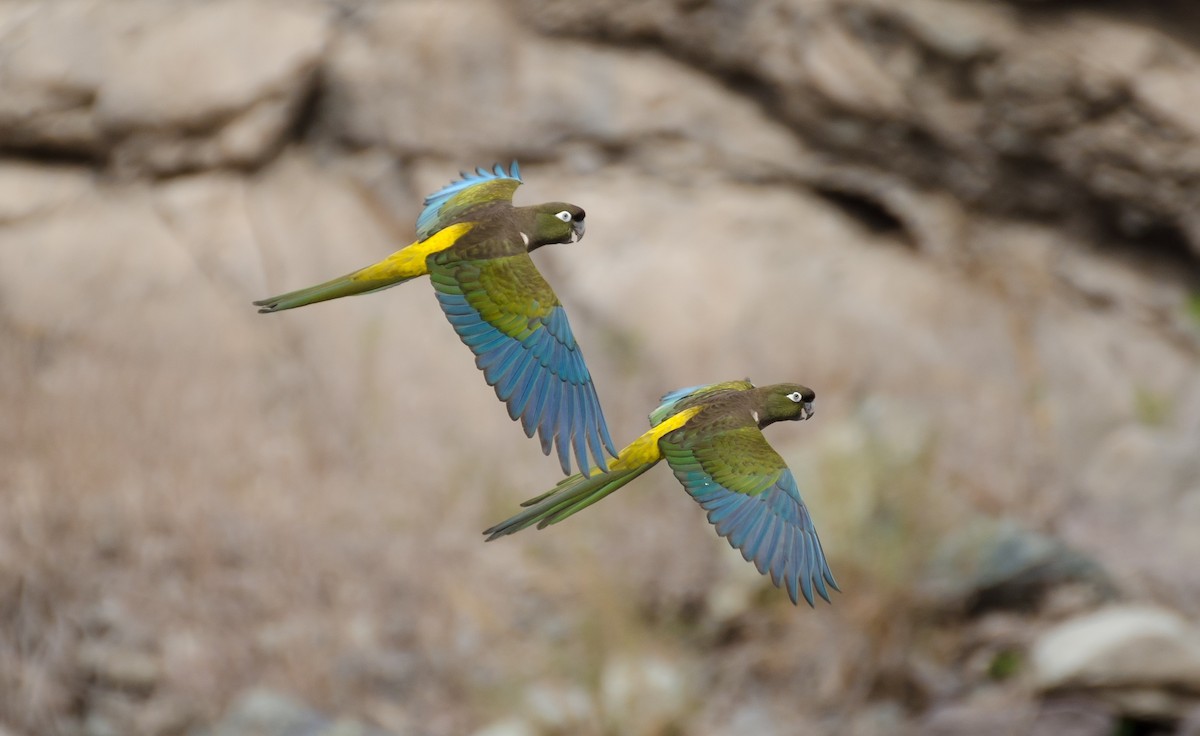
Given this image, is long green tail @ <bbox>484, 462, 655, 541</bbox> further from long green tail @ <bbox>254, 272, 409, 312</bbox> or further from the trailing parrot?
long green tail @ <bbox>254, 272, 409, 312</bbox>

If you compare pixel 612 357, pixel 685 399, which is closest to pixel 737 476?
pixel 685 399

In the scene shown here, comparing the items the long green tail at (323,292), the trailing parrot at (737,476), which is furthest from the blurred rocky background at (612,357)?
the long green tail at (323,292)

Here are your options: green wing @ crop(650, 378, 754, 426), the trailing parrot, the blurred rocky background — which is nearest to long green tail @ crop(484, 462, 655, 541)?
the trailing parrot

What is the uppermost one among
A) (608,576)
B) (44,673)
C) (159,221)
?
(159,221)

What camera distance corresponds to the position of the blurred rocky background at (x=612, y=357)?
5.07m

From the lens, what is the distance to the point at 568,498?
46.1 inches

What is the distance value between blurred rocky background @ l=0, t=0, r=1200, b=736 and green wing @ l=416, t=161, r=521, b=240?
3.35 m

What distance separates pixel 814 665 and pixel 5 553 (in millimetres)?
2843

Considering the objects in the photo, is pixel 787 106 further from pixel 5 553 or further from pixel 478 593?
pixel 5 553

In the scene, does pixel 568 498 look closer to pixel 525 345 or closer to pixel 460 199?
pixel 525 345

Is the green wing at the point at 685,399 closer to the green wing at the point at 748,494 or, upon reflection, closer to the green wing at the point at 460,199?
the green wing at the point at 748,494

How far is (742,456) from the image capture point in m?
1.28

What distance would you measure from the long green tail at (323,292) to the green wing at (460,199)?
10 centimetres

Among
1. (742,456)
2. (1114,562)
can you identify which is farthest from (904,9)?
(742,456)
